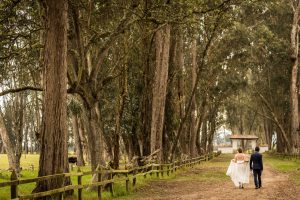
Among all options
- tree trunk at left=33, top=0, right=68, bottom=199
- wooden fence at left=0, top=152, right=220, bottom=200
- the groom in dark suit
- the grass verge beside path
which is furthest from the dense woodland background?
the grass verge beside path

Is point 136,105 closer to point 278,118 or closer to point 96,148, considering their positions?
point 96,148

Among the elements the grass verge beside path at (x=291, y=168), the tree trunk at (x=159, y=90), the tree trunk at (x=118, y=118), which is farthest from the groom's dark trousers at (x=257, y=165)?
the tree trunk at (x=159, y=90)

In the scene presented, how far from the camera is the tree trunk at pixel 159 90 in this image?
24859 millimetres

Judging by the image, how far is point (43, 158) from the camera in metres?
A: 12.2

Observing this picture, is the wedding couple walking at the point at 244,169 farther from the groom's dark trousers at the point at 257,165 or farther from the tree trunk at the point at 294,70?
the tree trunk at the point at 294,70

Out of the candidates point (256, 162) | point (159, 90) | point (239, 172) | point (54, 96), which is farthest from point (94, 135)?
point (159, 90)

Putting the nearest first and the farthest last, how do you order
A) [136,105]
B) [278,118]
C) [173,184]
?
[173,184] → [136,105] → [278,118]

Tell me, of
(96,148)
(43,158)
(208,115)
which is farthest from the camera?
(208,115)

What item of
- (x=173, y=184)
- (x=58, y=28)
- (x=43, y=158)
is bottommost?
(x=173, y=184)

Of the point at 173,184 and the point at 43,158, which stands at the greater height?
the point at 43,158

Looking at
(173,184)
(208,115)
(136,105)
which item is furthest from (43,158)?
(208,115)

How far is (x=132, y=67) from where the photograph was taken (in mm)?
30312

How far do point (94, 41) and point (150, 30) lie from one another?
2459 mm

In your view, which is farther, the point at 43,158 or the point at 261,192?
the point at 261,192
